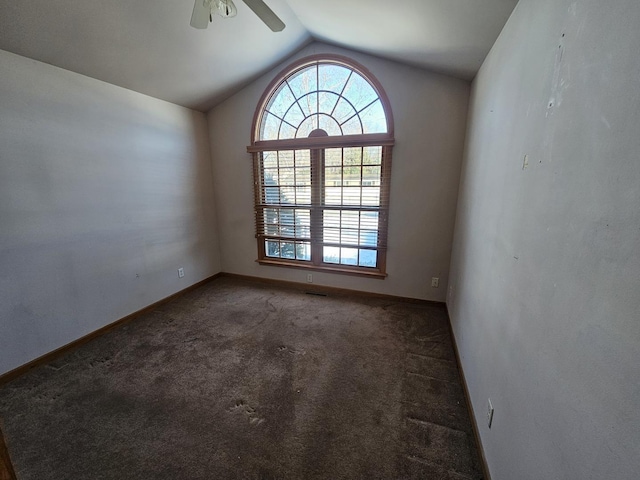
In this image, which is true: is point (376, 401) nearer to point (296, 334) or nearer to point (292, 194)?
point (296, 334)

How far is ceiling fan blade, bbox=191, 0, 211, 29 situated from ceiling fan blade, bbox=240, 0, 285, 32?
23 centimetres

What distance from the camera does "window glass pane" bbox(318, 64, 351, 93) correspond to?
291cm

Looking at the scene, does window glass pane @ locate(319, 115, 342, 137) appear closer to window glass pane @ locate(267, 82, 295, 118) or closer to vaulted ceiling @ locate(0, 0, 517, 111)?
window glass pane @ locate(267, 82, 295, 118)

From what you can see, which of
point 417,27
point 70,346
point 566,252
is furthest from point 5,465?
point 417,27

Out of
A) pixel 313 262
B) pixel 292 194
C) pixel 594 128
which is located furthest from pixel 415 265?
pixel 594 128

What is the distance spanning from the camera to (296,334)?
249 centimetres

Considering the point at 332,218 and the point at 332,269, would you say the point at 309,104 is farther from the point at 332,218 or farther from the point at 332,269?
the point at 332,269

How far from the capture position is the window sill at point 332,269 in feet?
10.3

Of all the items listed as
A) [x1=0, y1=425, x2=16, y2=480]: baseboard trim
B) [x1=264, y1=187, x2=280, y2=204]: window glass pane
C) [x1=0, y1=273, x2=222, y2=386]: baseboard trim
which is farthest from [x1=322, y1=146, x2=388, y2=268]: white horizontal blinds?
[x1=0, y1=425, x2=16, y2=480]: baseboard trim

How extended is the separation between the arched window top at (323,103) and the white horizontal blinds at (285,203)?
0.98 feet

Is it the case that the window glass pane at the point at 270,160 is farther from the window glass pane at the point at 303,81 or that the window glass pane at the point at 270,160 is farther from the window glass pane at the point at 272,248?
the window glass pane at the point at 272,248

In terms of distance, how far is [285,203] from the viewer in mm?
3414

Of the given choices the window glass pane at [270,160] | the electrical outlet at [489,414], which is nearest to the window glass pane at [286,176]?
the window glass pane at [270,160]

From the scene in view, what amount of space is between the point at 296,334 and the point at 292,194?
1.74 meters
